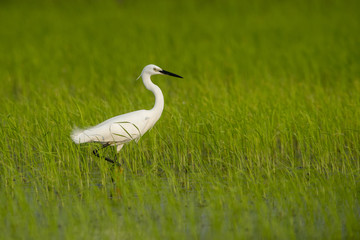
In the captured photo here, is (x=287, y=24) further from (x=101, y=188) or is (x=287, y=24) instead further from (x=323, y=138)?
(x=101, y=188)

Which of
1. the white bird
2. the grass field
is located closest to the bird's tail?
the white bird

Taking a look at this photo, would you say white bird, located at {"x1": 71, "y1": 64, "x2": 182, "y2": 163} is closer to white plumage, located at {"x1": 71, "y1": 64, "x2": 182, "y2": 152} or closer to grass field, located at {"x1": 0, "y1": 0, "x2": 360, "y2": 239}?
white plumage, located at {"x1": 71, "y1": 64, "x2": 182, "y2": 152}

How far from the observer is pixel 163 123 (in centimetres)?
843

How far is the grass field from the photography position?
5.21m

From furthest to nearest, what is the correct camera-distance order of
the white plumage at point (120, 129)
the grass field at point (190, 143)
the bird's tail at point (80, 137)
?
the white plumage at point (120, 129)
the bird's tail at point (80, 137)
the grass field at point (190, 143)

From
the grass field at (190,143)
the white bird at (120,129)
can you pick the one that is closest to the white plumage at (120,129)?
the white bird at (120,129)

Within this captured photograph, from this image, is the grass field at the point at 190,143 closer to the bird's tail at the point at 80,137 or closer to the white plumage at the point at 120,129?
the bird's tail at the point at 80,137

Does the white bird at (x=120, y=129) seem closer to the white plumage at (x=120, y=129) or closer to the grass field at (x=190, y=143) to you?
the white plumage at (x=120, y=129)

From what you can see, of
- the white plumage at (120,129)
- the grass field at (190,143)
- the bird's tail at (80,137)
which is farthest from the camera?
the white plumage at (120,129)

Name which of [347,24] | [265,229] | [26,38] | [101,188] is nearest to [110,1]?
Answer: [26,38]

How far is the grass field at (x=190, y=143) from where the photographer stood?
5.21m

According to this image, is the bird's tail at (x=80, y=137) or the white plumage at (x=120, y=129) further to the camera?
the white plumage at (x=120, y=129)

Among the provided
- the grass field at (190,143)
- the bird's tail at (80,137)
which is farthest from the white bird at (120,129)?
the grass field at (190,143)

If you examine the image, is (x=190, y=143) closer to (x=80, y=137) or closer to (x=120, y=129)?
(x=120, y=129)
